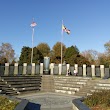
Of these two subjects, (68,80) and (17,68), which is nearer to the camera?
(68,80)

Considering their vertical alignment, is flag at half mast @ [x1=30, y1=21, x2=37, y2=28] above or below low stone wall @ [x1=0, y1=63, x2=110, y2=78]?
above

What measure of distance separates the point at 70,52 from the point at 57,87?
5044 cm

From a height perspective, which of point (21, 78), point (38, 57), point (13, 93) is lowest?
point (13, 93)

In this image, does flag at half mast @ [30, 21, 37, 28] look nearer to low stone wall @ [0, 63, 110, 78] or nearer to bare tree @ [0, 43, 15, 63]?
low stone wall @ [0, 63, 110, 78]

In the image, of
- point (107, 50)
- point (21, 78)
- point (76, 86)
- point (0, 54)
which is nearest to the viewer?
point (76, 86)

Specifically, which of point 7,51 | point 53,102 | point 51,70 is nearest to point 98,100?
point 53,102

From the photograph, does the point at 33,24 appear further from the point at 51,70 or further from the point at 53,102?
the point at 53,102

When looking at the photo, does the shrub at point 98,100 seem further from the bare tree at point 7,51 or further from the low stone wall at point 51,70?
the bare tree at point 7,51

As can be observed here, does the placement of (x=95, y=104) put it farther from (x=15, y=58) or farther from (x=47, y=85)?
(x=15, y=58)

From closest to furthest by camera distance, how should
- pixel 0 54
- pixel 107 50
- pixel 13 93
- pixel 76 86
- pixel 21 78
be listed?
pixel 13 93
pixel 76 86
pixel 21 78
pixel 107 50
pixel 0 54

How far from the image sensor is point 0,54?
7381cm

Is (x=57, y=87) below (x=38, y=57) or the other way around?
below

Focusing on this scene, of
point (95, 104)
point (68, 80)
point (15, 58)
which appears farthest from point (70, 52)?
point (95, 104)

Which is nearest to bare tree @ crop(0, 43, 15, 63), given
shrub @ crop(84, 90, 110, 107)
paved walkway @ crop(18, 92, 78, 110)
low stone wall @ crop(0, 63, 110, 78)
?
low stone wall @ crop(0, 63, 110, 78)
